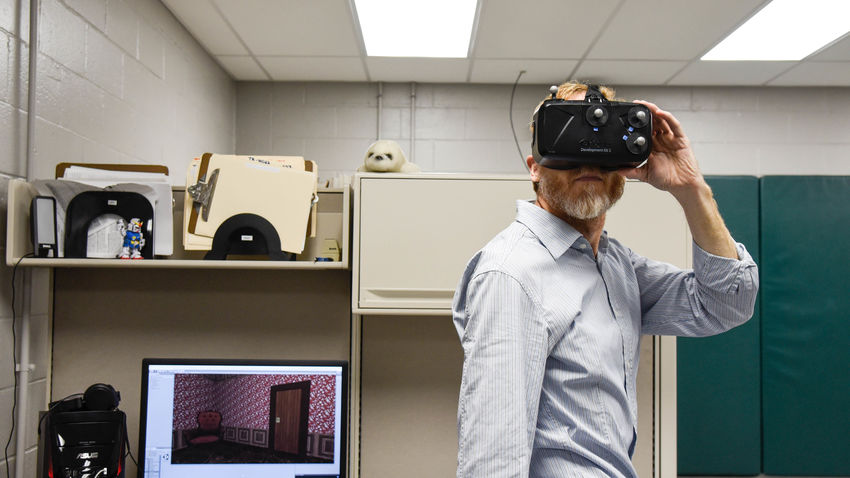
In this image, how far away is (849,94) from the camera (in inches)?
123

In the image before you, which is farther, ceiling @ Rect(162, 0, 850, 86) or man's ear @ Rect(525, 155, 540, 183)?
ceiling @ Rect(162, 0, 850, 86)

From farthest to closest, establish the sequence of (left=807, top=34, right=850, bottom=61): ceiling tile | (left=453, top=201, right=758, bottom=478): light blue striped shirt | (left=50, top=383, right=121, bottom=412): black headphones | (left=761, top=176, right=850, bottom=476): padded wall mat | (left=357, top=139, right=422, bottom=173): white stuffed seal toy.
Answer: (left=807, top=34, right=850, bottom=61): ceiling tile → (left=761, top=176, right=850, bottom=476): padded wall mat → (left=357, top=139, right=422, bottom=173): white stuffed seal toy → (left=50, top=383, right=121, bottom=412): black headphones → (left=453, top=201, right=758, bottom=478): light blue striped shirt

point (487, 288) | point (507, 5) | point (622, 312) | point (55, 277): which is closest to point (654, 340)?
point (622, 312)

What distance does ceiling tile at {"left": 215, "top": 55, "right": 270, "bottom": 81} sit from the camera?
280cm

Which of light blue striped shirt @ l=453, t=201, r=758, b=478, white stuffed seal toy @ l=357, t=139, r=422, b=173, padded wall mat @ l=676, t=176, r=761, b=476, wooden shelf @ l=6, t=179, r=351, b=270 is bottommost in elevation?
padded wall mat @ l=676, t=176, r=761, b=476

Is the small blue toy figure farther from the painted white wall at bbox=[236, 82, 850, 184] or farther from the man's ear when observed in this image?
the painted white wall at bbox=[236, 82, 850, 184]

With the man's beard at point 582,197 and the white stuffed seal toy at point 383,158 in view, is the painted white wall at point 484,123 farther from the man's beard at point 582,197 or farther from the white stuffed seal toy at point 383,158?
the man's beard at point 582,197

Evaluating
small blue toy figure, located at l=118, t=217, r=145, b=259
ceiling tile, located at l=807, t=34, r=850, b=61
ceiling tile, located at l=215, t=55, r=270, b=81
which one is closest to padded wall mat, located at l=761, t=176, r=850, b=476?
ceiling tile, located at l=807, t=34, r=850, b=61

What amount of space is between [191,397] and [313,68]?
6.95 feet

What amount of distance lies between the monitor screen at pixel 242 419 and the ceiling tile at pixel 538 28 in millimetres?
1656

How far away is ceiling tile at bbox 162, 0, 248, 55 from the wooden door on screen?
1699 mm

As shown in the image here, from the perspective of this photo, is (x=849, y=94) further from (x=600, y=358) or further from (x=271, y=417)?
(x=271, y=417)

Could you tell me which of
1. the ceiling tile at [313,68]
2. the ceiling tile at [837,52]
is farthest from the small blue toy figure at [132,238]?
the ceiling tile at [837,52]

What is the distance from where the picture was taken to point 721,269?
0.84m
